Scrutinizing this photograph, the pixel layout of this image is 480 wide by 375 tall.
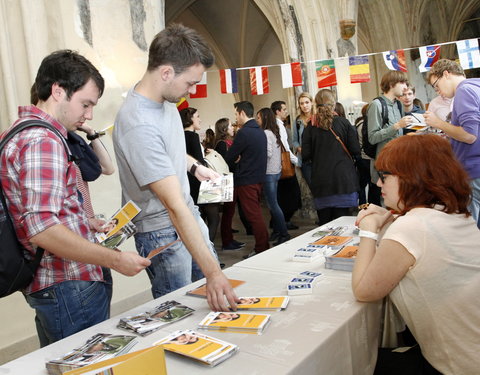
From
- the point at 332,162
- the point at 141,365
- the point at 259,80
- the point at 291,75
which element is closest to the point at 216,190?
the point at 141,365

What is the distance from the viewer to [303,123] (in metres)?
6.73

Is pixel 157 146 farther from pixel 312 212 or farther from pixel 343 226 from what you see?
pixel 312 212

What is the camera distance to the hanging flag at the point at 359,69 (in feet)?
26.3

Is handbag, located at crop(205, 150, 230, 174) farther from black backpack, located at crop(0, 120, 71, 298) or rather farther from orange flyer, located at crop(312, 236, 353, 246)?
black backpack, located at crop(0, 120, 71, 298)

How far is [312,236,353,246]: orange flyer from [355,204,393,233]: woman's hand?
0.53 metres

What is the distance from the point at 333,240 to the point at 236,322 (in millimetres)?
1111

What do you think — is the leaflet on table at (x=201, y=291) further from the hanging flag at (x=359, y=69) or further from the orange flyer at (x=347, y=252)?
the hanging flag at (x=359, y=69)

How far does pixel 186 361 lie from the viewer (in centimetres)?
132

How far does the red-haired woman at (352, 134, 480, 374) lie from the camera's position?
155 cm

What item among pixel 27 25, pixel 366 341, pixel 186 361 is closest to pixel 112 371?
pixel 186 361

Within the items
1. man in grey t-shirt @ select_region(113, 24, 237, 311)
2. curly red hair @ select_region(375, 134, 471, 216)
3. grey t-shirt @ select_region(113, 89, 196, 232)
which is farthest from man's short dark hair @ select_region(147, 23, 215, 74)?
curly red hair @ select_region(375, 134, 471, 216)

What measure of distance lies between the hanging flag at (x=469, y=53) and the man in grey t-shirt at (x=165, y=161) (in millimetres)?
6408

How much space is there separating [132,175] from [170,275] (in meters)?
0.48

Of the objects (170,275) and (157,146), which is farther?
(170,275)
